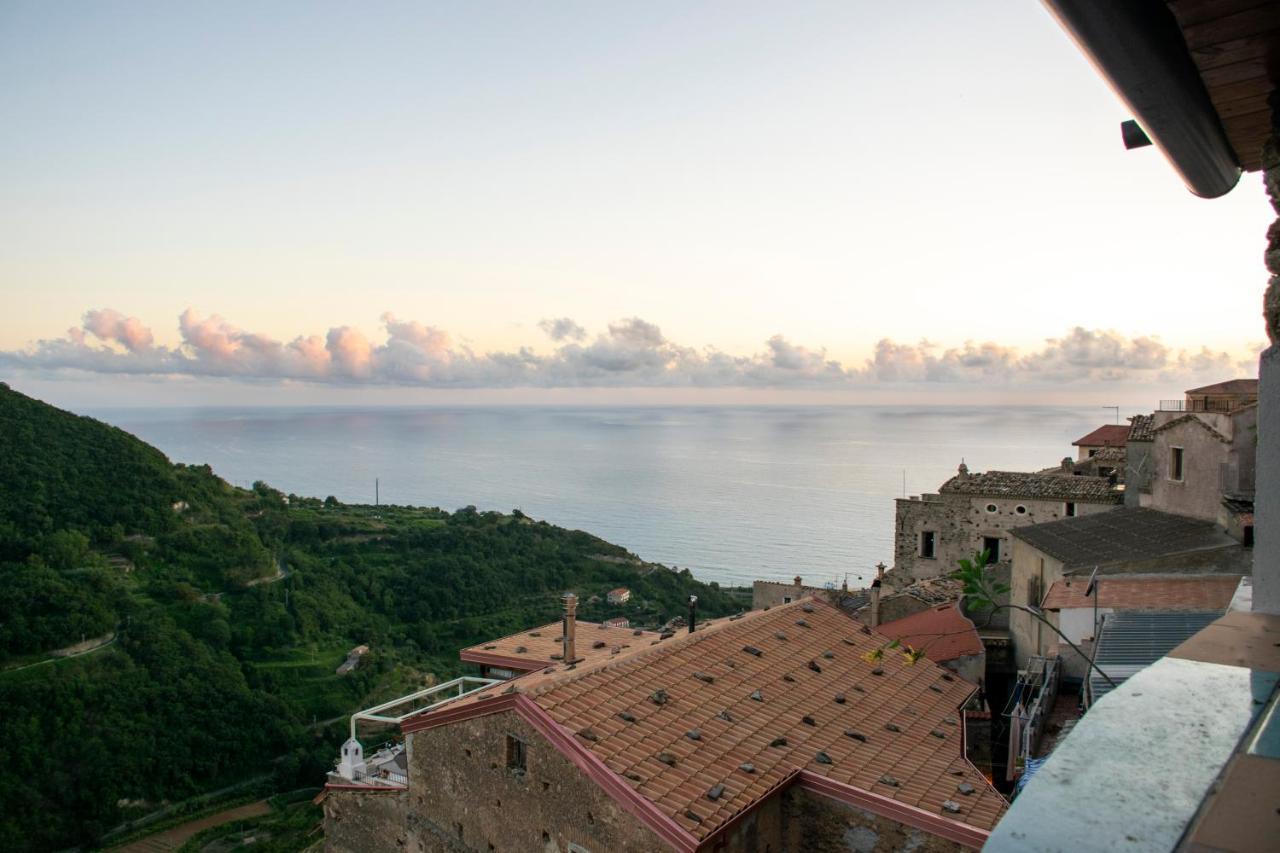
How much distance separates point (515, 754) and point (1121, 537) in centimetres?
1305

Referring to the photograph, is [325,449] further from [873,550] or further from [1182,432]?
[1182,432]

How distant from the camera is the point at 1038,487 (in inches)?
897

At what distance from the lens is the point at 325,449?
17475cm

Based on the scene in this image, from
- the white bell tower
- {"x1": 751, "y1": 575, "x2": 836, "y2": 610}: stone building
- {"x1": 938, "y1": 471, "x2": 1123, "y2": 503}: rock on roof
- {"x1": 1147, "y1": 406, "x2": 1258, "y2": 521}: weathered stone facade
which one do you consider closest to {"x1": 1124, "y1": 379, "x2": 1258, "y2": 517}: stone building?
{"x1": 1147, "y1": 406, "x2": 1258, "y2": 521}: weathered stone facade

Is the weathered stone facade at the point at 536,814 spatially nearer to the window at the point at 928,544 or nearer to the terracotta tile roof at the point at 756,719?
the terracotta tile roof at the point at 756,719

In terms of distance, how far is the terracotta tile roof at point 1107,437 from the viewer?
3272 cm

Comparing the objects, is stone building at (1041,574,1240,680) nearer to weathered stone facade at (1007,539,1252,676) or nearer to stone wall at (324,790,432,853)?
weathered stone facade at (1007,539,1252,676)

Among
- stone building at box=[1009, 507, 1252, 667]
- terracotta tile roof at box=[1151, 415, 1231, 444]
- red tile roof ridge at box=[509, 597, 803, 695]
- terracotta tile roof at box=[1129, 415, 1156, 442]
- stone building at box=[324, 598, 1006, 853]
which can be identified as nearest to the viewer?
stone building at box=[324, 598, 1006, 853]

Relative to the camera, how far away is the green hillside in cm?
2941

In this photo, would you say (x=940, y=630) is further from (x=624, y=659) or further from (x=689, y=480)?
(x=689, y=480)

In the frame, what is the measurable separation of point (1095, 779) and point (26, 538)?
48691mm

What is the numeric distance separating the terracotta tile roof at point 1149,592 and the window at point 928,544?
1116cm

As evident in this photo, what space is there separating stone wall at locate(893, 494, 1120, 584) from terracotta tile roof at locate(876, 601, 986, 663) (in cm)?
667

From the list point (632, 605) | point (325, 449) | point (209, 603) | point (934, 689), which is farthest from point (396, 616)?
point (325, 449)
